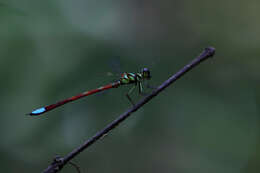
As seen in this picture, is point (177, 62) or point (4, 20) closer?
point (4, 20)

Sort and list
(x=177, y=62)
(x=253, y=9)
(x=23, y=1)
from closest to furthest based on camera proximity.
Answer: (x=23, y=1), (x=177, y=62), (x=253, y=9)

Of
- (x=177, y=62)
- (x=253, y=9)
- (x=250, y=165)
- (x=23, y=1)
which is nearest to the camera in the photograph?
(x=250, y=165)

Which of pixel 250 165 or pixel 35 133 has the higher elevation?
pixel 35 133

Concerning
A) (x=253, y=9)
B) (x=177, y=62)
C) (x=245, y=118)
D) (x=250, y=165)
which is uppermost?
(x=253, y=9)

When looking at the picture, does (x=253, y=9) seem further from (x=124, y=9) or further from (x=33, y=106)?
(x=33, y=106)

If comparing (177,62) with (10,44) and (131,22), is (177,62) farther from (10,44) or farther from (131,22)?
(10,44)

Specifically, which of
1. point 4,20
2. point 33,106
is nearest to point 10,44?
point 4,20
